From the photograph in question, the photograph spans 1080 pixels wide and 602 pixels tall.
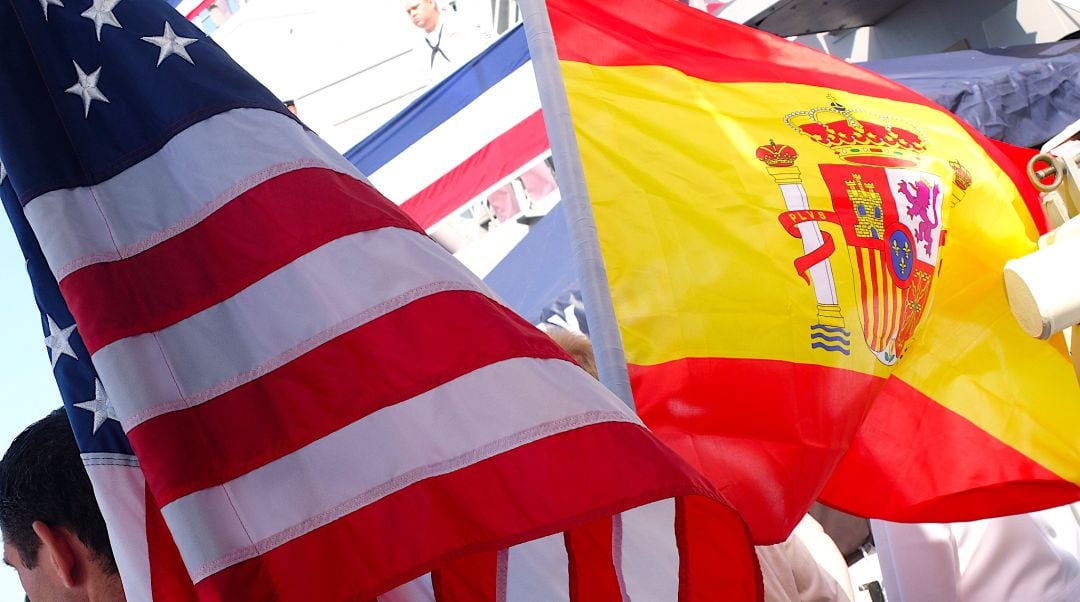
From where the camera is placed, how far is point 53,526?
5.48 ft

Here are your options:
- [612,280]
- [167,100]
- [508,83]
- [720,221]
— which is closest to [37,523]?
[167,100]

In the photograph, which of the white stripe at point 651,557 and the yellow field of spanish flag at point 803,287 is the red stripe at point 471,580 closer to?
the white stripe at point 651,557

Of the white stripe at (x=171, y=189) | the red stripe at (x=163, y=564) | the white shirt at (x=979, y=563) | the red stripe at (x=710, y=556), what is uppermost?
the white stripe at (x=171, y=189)

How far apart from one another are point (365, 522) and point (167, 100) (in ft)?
2.59

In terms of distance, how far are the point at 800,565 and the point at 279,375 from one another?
1.59 metres

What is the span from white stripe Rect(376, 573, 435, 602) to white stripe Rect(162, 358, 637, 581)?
211mm

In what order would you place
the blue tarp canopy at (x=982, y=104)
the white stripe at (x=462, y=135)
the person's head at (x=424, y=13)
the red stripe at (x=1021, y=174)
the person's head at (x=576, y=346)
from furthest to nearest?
the person's head at (x=424, y=13)
the blue tarp canopy at (x=982, y=104)
the white stripe at (x=462, y=135)
the red stripe at (x=1021, y=174)
the person's head at (x=576, y=346)

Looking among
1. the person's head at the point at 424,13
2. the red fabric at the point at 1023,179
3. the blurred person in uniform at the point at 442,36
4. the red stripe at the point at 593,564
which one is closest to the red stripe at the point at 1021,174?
the red fabric at the point at 1023,179

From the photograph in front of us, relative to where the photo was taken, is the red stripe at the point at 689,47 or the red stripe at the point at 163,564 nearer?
the red stripe at the point at 163,564

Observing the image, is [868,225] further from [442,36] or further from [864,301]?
[442,36]

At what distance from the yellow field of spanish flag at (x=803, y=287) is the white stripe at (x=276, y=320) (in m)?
0.94

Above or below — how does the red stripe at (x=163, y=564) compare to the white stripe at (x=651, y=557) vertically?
above

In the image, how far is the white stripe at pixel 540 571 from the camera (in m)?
1.85

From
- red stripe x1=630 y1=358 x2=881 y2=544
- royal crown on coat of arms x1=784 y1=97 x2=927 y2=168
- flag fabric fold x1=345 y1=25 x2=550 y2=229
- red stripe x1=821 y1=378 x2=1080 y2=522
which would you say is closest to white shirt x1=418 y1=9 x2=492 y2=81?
flag fabric fold x1=345 y1=25 x2=550 y2=229
